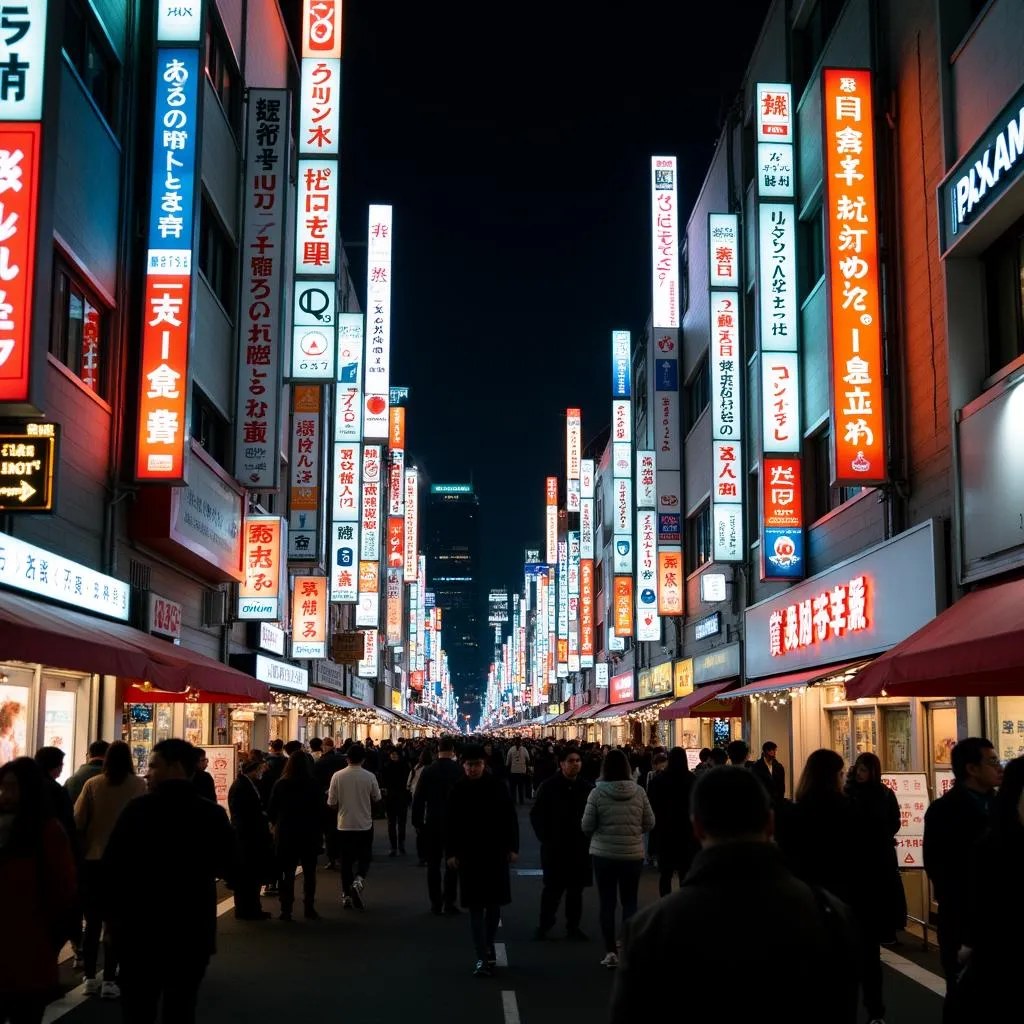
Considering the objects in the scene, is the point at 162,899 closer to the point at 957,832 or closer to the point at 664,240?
the point at 957,832

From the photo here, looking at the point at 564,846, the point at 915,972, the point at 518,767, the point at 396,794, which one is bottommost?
the point at 915,972

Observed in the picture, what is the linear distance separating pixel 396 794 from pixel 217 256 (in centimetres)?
1016

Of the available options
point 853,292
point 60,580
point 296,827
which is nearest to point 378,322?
point 853,292

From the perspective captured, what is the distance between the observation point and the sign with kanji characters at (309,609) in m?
32.0

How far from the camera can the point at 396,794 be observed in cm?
2316

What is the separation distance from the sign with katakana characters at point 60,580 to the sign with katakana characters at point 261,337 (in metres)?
6.23

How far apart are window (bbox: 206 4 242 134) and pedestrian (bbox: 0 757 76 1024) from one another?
63.7 feet

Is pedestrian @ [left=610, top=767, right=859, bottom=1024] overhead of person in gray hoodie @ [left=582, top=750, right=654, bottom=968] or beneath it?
overhead

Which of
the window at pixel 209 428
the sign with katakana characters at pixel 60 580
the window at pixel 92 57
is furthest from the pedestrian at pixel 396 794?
the window at pixel 92 57

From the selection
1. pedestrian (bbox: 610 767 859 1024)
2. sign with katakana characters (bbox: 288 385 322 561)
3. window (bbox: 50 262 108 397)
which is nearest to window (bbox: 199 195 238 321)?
sign with katakana characters (bbox: 288 385 322 561)

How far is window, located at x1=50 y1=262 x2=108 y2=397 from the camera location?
15.6 m

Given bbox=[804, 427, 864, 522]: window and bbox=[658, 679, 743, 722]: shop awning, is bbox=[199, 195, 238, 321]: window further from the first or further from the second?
bbox=[658, 679, 743, 722]: shop awning

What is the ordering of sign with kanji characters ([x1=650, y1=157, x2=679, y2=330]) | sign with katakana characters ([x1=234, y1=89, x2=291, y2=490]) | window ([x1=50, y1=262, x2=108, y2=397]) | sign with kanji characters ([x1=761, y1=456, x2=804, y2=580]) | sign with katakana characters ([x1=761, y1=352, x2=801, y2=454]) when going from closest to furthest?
window ([x1=50, y1=262, x2=108, y2=397]) → sign with katakana characters ([x1=761, y1=352, x2=801, y2=454]) → sign with kanji characters ([x1=761, y1=456, x2=804, y2=580]) → sign with katakana characters ([x1=234, y1=89, x2=291, y2=490]) → sign with kanji characters ([x1=650, y1=157, x2=679, y2=330])

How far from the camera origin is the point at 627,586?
41438 millimetres
